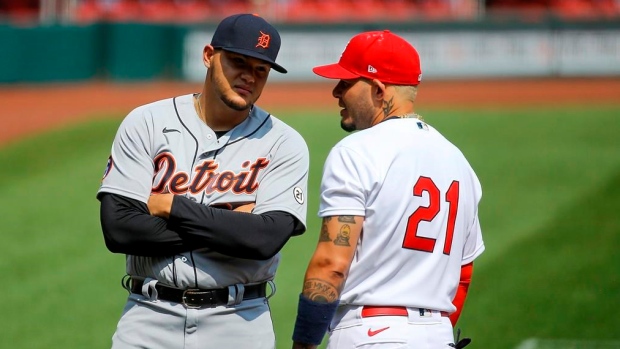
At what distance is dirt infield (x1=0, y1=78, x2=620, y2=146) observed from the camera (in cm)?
1686

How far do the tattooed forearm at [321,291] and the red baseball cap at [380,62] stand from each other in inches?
30.1

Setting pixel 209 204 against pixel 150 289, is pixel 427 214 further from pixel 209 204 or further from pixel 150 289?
pixel 150 289

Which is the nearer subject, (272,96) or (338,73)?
(338,73)

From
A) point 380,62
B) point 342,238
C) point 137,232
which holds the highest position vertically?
point 380,62

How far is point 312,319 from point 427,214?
1.81 feet

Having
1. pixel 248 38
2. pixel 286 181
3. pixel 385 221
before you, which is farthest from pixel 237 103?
pixel 385 221

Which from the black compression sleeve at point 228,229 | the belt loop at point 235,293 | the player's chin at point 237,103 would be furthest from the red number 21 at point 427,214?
the player's chin at point 237,103

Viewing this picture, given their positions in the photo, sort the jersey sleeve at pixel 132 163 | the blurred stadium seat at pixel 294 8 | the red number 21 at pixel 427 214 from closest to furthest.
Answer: the red number 21 at pixel 427 214, the jersey sleeve at pixel 132 163, the blurred stadium seat at pixel 294 8

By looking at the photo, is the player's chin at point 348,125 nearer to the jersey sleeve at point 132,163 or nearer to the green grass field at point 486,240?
the jersey sleeve at point 132,163

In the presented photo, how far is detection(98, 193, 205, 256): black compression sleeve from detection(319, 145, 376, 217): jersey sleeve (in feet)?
2.00

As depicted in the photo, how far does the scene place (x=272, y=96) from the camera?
1872cm

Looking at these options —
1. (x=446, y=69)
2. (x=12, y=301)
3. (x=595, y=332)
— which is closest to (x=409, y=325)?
(x=595, y=332)

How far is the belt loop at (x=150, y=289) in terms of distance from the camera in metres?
3.86

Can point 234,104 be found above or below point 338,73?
below
